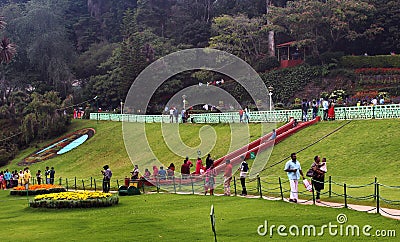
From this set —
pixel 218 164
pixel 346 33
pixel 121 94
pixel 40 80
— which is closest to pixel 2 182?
pixel 218 164

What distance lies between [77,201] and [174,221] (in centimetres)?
554

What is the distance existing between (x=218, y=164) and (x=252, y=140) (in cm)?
497

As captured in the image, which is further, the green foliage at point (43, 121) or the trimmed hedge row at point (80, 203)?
the green foliage at point (43, 121)

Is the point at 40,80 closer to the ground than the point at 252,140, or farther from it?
farther from it

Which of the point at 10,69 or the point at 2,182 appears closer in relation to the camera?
the point at 2,182

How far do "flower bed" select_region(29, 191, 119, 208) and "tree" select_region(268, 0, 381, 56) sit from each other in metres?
39.5

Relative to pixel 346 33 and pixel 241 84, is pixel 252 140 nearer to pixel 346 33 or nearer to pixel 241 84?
pixel 241 84

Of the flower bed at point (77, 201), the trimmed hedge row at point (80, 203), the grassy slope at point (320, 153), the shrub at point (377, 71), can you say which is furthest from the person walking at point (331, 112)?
the shrub at point (377, 71)

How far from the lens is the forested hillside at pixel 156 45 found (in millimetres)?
57625

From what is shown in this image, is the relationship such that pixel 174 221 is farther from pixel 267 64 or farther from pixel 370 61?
pixel 267 64

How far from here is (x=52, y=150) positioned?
52.0m

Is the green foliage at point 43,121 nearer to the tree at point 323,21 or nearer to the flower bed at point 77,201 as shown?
the tree at point 323,21

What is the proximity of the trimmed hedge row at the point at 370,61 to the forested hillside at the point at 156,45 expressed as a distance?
635 millimetres

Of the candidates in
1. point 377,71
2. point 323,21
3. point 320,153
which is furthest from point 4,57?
point 377,71
